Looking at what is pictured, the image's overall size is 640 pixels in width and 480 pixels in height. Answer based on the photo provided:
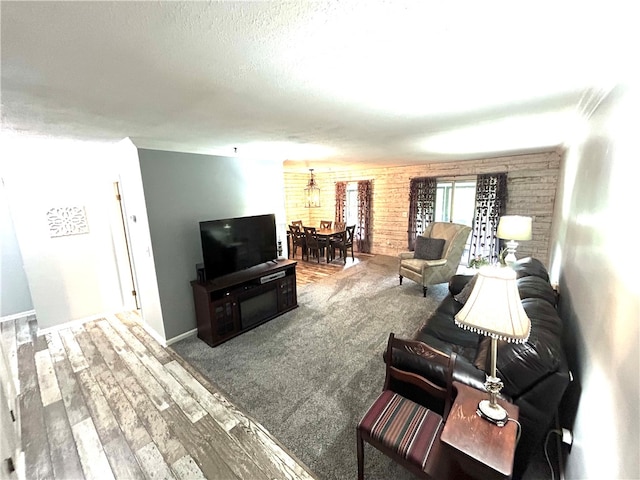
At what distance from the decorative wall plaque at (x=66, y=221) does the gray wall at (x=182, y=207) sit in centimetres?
167

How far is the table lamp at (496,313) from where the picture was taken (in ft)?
3.65

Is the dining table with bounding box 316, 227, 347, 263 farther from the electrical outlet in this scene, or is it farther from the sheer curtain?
the electrical outlet

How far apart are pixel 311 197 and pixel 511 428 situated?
5.98 meters

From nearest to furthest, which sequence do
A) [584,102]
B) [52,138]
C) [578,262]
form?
[584,102] < [578,262] < [52,138]

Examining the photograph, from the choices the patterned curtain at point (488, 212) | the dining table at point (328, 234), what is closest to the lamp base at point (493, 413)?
the patterned curtain at point (488, 212)

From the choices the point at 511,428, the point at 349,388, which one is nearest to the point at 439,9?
the point at 511,428

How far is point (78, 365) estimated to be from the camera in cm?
274

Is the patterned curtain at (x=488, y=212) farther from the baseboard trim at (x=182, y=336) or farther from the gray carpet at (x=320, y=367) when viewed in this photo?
the baseboard trim at (x=182, y=336)

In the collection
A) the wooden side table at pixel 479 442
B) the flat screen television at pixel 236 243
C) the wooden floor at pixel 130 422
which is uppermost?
the flat screen television at pixel 236 243

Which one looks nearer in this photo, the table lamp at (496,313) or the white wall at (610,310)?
the white wall at (610,310)

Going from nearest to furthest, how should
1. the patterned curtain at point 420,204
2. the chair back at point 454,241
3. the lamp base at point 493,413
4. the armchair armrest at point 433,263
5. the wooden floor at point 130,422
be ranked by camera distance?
1. the lamp base at point 493,413
2. the wooden floor at point 130,422
3. the armchair armrest at point 433,263
4. the chair back at point 454,241
5. the patterned curtain at point 420,204

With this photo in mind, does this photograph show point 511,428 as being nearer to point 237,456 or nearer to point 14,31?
point 237,456

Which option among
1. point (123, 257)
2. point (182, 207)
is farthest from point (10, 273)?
point (182, 207)

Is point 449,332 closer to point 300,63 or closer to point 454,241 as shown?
point 454,241
